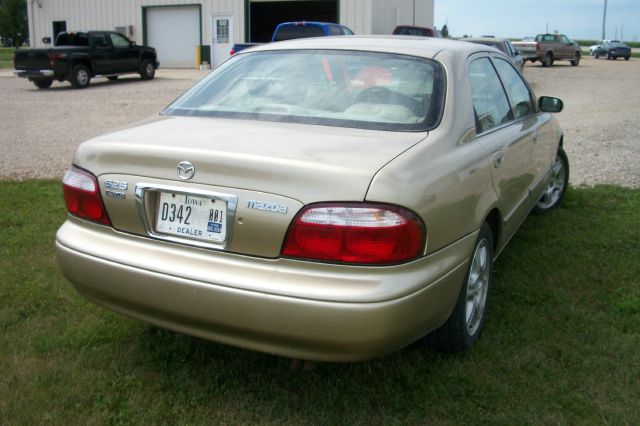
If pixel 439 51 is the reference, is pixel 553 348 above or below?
below

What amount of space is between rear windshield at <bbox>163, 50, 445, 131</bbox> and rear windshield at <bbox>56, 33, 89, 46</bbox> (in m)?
17.8

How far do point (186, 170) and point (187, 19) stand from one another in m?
27.1

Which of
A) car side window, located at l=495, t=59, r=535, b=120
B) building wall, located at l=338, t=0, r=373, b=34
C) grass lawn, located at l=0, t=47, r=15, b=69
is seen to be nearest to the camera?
car side window, located at l=495, t=59, r=535, b=120

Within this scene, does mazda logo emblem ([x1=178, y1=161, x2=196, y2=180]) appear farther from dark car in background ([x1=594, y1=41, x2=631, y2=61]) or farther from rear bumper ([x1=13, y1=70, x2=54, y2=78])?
dark car in background ([x1=594, y1=41, x2=631, y2=61])

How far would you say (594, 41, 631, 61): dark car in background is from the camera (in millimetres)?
42469

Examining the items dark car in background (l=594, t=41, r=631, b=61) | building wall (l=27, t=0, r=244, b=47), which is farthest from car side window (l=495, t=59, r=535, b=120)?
dark car in background (l=594, t=41, r=631, b=61)

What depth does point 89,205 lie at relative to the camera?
9.66 feet

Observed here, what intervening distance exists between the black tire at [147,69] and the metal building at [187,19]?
5531mm

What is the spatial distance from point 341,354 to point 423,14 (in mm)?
32748

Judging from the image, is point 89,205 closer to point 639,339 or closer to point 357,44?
point 357,44

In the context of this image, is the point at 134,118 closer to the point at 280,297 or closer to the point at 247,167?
the point at 247,167

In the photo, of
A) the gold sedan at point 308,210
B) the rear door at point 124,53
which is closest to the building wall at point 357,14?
the rear door at point 124,53

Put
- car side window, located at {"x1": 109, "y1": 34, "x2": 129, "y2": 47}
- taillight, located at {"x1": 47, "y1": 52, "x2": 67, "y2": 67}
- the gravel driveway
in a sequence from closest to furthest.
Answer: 1. the gravel driveway
2. taillight, located at {"x1": 47, "y1": 52, "x2": 67, "y2": 67}
3. car side window, located at {"x1": 109, "y1": 34, "x2": 129, "y2": 47}

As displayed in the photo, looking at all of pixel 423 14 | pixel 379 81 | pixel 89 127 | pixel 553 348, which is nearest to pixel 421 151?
pixel 379 81
